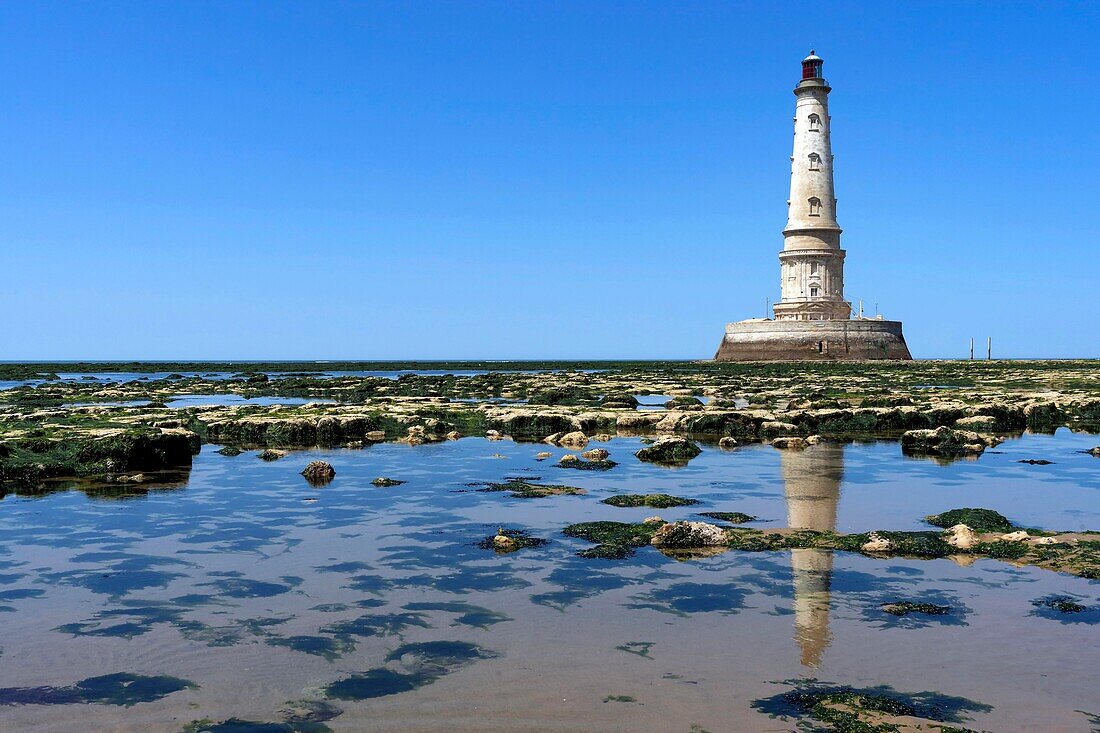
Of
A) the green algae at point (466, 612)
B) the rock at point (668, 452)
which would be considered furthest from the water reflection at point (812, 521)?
the green algae at point (466, 612)

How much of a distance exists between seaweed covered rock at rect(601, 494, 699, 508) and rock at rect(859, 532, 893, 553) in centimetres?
347

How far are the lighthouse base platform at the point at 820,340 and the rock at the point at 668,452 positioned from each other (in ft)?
218

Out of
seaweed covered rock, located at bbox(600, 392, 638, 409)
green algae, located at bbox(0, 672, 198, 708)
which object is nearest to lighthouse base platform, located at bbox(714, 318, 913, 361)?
seaweed covered rock, located at bbox(600, 392, 638, 409)

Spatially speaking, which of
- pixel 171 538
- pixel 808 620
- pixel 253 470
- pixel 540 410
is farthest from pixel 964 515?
pixel 540 410

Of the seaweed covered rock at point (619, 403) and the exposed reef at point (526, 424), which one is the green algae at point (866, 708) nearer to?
the exposed reef at point (526, 424)

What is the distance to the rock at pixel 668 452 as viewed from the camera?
62.6ft

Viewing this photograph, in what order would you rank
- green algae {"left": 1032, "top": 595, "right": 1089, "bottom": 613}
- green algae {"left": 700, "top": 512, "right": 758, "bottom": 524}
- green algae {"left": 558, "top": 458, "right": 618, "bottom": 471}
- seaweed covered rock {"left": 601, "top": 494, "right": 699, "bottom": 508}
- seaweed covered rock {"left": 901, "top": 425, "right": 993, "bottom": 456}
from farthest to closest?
seaweed covered rock {"left": 901, "top": 425, "right": 993, "bottom": 456} → green algae {"left": 558, "top": 458, "right": 618, "bottom": 471} → seaweed covered rock {"left": 601, "top": 494, "right": 699, "bottom": 508} → green algae {"left": 700, "top": 512, "right": 758, "bottom": 524} → green algae {"left": 1032, "top": 595, "right": 1089, "bottom": 613}

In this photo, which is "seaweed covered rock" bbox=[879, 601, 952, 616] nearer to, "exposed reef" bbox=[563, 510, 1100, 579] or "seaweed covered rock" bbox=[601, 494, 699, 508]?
"exposed reef" bbox=[563, 510, 1100, 579]

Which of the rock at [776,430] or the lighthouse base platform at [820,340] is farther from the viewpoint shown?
the lighthouse base platform at [820,340]

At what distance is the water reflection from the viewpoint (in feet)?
25.9

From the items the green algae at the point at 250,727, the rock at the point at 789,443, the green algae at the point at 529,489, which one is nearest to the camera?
the green algae at the point at 250,727

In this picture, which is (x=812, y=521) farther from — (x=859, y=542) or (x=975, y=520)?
(x=975, y=520)

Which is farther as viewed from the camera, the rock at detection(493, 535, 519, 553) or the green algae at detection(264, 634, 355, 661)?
the rock at detection(493, 535, 519, 553)

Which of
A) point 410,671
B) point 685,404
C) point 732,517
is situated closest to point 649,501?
point 732,517
